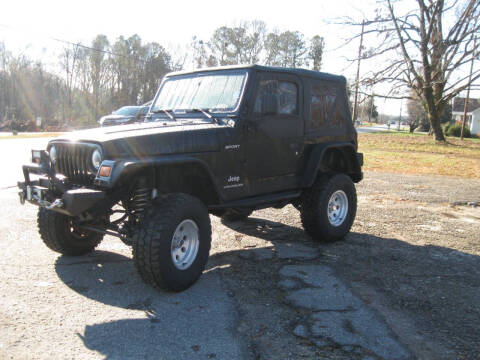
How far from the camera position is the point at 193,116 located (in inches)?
179

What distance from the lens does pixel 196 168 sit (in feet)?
13.2

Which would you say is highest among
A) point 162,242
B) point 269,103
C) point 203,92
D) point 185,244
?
point 203,92

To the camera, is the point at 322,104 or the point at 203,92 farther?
the point at 322,104

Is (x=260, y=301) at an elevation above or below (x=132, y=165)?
below

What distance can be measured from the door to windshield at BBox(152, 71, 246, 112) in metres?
0.25

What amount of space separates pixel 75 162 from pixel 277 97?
7.33ft

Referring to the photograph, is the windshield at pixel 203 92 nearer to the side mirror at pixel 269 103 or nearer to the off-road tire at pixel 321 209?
the side mirror at pixel 269 103

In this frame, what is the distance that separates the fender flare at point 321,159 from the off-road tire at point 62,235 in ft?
8.54

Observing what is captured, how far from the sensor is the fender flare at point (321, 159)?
5.18 m

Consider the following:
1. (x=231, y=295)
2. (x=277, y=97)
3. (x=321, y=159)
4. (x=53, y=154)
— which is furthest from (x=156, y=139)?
(x=321, y=159)

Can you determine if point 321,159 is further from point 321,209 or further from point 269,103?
point 269,103

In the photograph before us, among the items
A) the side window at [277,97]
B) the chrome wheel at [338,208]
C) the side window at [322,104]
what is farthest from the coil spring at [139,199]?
the chrome wheel at [338,208]

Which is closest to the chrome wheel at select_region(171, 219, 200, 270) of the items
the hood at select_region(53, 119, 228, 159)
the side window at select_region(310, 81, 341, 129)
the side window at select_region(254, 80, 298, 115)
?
the hood at select_region(53, 119, 228, 159)

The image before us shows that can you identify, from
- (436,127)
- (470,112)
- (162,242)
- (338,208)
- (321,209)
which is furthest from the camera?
(470,112)
